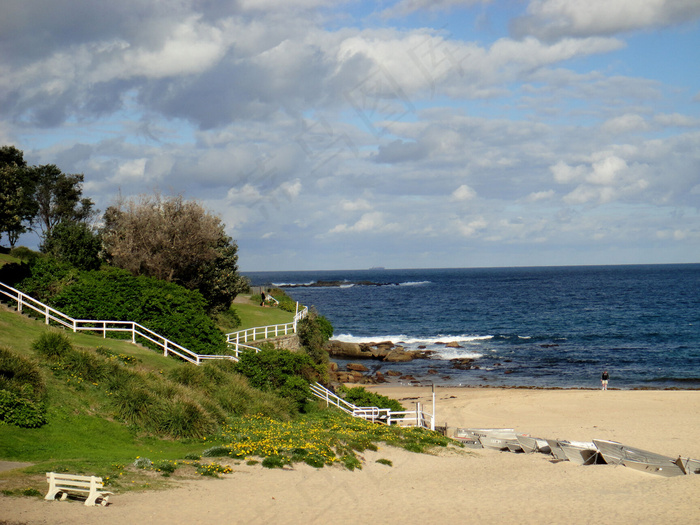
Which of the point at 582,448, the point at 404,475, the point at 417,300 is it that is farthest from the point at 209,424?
the point at 417,300

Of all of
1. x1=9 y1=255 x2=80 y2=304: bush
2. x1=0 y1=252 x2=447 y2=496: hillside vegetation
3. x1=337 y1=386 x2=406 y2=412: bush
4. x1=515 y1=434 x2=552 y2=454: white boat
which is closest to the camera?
x1=0 y1=252 x2=447 y2=496: hillside vegetation

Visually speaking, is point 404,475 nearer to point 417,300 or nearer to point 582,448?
point 582,448

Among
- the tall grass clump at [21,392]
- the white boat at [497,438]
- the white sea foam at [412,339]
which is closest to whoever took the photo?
the tall grass clump at [21,392]

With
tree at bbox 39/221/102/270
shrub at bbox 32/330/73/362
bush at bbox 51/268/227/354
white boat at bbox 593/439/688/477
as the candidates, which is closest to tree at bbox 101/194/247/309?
tree at bbox 39/221/102/270

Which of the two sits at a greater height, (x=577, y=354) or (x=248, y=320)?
(x=248, y=320)

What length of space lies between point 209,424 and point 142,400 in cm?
212

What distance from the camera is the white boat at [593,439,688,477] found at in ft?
59.9

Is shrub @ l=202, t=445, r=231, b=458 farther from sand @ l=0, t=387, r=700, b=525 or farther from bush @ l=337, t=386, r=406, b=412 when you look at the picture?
bush @ l=337, t=386, r=406, b=412

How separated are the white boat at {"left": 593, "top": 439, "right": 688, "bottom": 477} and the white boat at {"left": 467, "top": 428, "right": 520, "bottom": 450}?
3.16 m

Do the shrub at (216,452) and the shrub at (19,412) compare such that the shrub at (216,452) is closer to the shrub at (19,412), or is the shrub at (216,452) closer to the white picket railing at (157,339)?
the shrub at (19,412)

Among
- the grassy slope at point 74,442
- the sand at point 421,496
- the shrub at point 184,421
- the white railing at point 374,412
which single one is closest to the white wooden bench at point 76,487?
the sand at point 421,496

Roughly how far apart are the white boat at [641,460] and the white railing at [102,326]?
1489 cm

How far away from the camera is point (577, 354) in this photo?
5297 cm

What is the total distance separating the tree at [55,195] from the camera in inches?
2462
